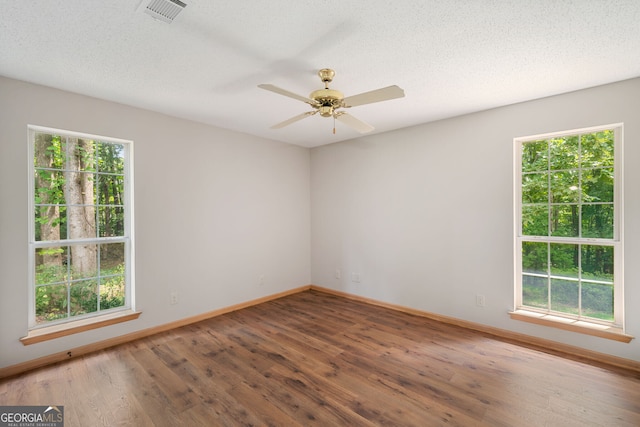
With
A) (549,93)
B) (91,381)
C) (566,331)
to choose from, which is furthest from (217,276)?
(549,93)

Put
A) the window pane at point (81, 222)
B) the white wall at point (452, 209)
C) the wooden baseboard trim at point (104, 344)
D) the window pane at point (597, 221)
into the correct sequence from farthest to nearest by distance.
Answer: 1. the window pane at point (81, 222)
2. the window pane at point (597, 221)
3. the white wall at point (452, 209)
4. the wooden baseboard trim at point (104, 344)

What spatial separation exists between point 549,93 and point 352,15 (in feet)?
7.30

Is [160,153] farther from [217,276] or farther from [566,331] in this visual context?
[566,331]

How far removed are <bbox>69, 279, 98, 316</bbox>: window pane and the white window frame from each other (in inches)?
2.2

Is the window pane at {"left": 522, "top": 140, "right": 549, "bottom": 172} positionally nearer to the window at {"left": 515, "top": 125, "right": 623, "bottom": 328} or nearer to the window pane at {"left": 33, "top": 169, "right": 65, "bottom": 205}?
the window at {"left": 515, "top": 125, "right": 623, "bottom": 328}

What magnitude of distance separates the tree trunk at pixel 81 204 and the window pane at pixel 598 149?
4785mm

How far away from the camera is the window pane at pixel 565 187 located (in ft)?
8.79

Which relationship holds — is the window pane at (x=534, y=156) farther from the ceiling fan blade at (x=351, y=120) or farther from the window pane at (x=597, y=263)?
the ceiling fan blade at (x=351, y=120)

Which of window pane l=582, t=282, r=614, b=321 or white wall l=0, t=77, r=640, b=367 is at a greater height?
white wall l=0, t=77, r=640, b=367

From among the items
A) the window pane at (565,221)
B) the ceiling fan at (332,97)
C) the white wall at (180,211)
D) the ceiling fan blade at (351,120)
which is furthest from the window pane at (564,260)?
the white wall at (180,211)

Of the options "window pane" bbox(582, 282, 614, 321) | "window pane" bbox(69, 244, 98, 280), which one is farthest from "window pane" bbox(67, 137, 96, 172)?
"window pane" bbox(582, 282, 614, 321)

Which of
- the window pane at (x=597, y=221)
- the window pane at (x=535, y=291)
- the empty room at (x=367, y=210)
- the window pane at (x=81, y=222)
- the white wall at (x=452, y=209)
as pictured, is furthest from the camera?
the window pane at (x=535, y=291)

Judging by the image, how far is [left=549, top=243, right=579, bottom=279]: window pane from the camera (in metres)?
2.68

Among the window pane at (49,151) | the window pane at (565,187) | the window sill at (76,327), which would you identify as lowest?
the window sill at (76,327)
